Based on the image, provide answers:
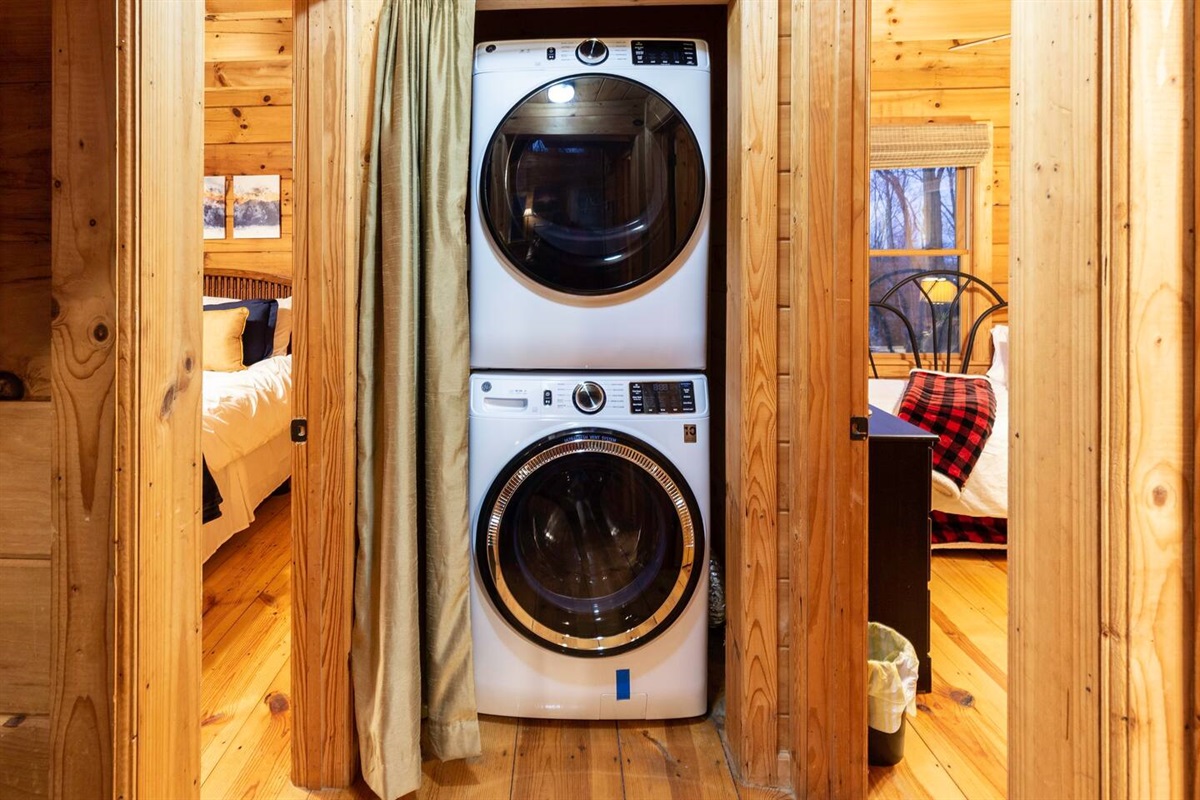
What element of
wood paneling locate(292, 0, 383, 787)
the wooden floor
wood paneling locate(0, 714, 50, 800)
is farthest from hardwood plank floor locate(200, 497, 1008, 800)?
wood paneling locate(0, 714, 50, 800)

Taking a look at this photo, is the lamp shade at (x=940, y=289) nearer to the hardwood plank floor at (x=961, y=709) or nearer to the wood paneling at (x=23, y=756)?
the hardwood plank floor at (x=961, y=709)

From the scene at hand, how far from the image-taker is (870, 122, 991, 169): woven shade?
353cm

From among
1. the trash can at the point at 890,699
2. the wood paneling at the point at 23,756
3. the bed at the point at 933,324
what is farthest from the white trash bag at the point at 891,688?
the bed at the point at 933,324

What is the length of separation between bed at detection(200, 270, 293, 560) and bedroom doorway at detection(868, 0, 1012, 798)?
1.89 metres

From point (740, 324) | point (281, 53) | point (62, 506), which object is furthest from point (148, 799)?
point (281, 53)

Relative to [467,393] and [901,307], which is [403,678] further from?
[901,307]

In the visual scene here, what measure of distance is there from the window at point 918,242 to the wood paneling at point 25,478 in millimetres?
3715

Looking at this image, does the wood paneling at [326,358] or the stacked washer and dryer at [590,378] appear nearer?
the wood paneling at [326,358]

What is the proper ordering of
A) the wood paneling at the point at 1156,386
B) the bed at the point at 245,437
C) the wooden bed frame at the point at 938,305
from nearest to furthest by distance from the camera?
the wood paneling at the point at 1156,386
the bed at the point at 245,437
the wooden bed frame at the point at 938,305

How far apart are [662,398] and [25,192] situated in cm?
124

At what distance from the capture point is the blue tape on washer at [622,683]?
1.61m

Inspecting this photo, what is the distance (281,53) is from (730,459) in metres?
3.37

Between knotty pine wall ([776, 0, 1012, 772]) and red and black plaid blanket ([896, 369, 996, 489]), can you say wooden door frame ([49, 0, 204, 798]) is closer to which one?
red and black plaid blanket ([896, 369, 996, 489])

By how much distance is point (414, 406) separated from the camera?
143 centimetres
